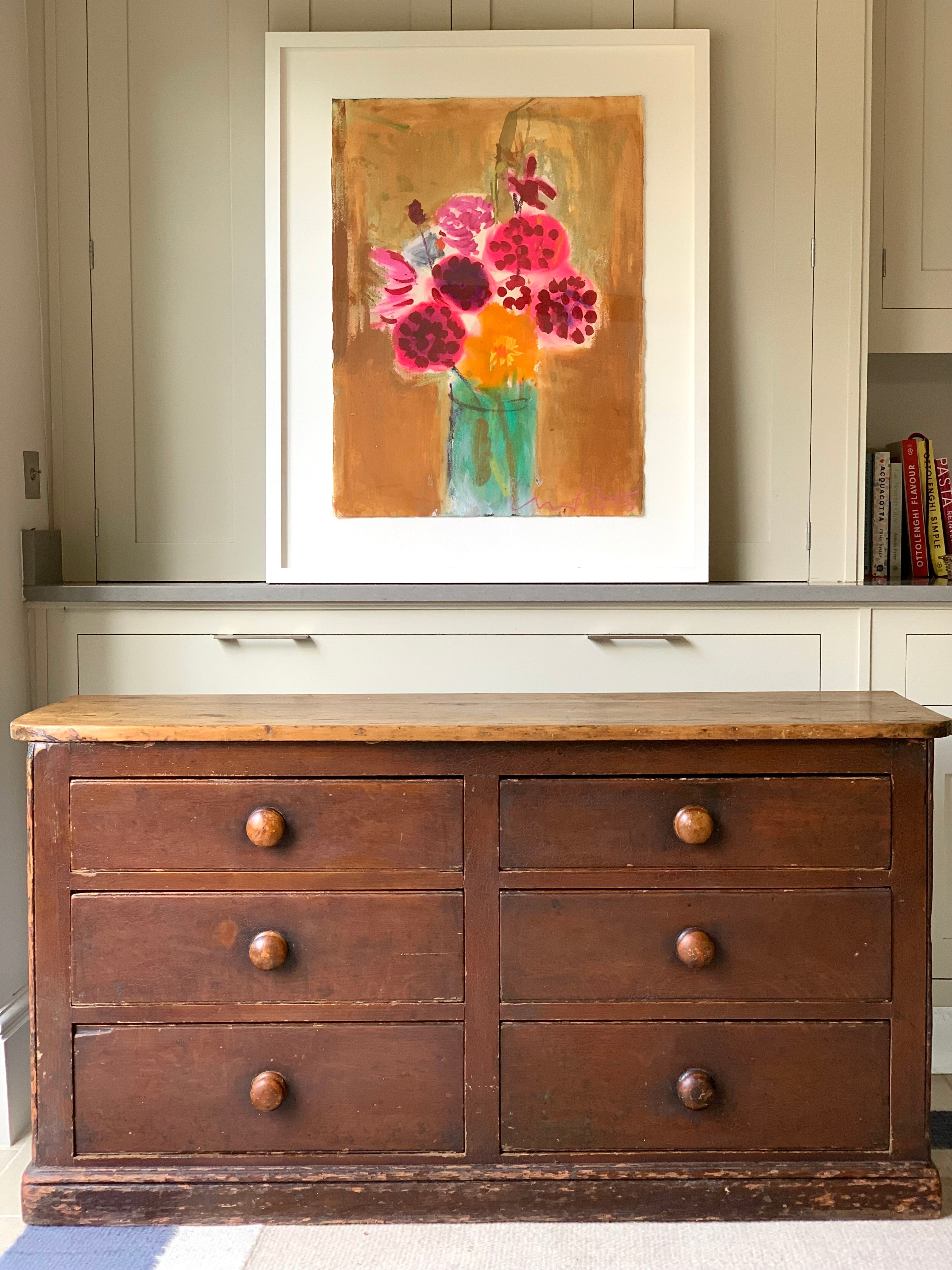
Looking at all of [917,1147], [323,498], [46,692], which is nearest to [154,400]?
[323,498]

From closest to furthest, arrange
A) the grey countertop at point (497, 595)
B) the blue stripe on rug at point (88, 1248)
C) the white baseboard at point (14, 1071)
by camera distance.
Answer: the blue stripe on rug at point (88, 1248) < the white baseboard at point (14, 1071) < the grey countertop at point (497, 595)

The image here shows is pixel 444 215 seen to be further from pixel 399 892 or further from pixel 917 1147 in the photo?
pixel 917 1147

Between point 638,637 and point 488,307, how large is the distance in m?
0.75

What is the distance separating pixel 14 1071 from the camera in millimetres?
2018

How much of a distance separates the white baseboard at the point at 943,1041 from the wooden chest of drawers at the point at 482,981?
1.94 ft

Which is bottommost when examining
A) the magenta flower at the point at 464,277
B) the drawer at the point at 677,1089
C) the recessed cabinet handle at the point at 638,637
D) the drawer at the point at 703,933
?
the drawer at the point at 677,1089

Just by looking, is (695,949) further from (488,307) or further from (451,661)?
(488,307)

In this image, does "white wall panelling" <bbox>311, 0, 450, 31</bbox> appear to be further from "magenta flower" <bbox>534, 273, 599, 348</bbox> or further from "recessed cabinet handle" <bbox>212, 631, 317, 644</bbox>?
"recessed cabinet handle" <bbox>212, 631, 317, 644</bbox>

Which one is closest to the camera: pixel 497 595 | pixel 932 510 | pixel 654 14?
pixel 497 595

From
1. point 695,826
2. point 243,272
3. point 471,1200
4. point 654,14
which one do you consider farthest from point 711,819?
point 654,14

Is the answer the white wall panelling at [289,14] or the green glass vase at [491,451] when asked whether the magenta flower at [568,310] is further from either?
the white wall panelling at [289,14]

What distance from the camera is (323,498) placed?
7.42 ft

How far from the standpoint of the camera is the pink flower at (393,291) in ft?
7.37

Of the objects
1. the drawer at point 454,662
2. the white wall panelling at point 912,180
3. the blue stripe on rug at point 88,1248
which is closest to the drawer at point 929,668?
the drawer at point 454,662
